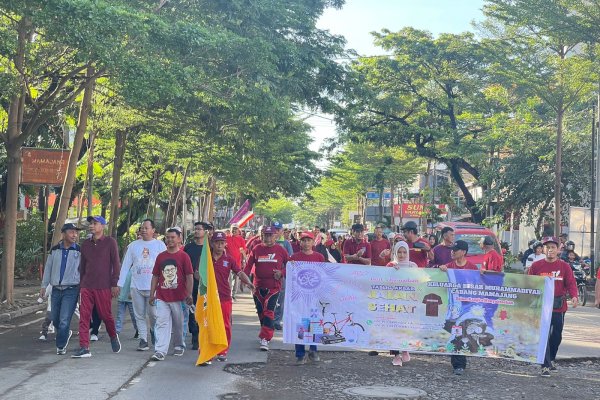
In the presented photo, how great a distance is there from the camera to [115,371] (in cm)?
977

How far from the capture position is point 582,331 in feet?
52.8

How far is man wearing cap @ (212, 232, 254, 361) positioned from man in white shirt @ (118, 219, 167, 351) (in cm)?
109

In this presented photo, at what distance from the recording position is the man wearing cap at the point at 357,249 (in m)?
14.9

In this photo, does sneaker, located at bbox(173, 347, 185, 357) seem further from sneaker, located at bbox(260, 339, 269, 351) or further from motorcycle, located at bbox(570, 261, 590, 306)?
motorcycle, located at bbox(570, 261, 590, 306)

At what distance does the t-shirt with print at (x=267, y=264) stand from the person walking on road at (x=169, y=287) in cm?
121

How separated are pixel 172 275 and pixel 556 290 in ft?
15.8

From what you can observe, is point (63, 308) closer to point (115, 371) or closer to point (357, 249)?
point (115, 371)

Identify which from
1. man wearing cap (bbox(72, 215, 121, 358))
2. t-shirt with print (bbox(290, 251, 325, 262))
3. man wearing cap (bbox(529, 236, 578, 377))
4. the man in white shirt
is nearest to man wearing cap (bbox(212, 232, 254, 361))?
t-shirt with print (bbox(290, 251, 325, 262))

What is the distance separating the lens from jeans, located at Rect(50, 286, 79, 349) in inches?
428

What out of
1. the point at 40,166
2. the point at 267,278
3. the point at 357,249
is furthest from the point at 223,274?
the point at 40,166

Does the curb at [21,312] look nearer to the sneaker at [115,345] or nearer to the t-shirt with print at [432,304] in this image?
the sneaker at [115,345]

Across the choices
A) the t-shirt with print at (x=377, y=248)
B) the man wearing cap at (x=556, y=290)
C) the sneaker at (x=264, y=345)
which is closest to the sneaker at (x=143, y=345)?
the sneaker at (x=264, y=345)

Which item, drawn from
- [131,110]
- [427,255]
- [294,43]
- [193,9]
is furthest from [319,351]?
[131,110]

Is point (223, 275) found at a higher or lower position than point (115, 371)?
higher
